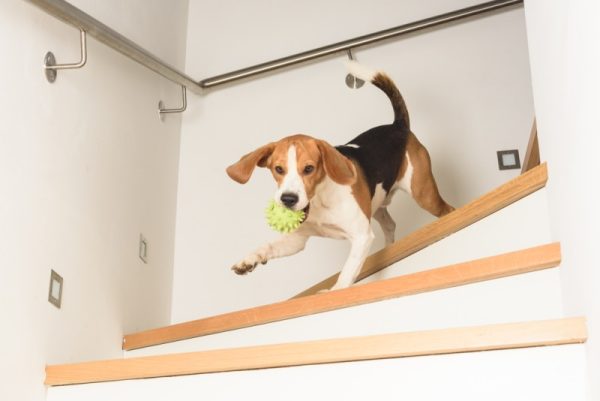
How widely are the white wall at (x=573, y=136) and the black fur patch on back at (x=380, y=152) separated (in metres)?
1.02

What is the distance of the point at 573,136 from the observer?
1392mm

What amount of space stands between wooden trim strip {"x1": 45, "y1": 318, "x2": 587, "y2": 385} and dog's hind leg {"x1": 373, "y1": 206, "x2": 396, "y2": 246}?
150cm

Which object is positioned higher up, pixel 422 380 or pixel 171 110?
pixel 171 110

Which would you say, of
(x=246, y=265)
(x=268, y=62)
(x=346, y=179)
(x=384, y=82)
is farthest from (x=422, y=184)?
(x=268, y=62)

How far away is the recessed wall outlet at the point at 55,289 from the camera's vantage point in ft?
7.41

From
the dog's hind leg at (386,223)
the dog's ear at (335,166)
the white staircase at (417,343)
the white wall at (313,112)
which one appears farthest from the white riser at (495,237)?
the white wall at (313,112)

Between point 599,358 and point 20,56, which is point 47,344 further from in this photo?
point 599,358

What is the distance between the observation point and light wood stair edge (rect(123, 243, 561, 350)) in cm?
158

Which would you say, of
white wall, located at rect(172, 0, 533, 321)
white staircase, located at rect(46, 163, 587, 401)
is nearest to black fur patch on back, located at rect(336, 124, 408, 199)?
white wall, located at rect(172, 0, 533, 321)

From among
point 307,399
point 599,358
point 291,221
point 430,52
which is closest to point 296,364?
point 307,399

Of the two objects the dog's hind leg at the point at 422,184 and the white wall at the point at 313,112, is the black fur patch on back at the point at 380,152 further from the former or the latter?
the white wall at the point at 313,112

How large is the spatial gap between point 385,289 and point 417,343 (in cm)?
44

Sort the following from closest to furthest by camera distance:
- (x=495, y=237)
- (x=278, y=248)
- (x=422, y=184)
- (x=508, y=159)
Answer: (x=495, y=237) < (x=278, y=248) < (x=422, y=184) < (x=508, y=159)

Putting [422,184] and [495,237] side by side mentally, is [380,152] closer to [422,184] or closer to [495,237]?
[422,184]
